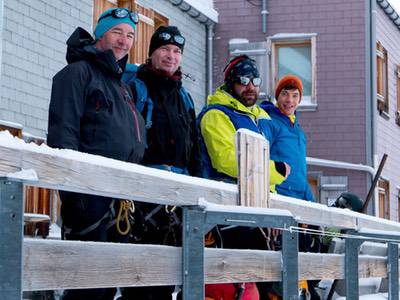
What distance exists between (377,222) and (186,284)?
3.64 meters

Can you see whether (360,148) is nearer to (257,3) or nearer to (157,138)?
(257,3)

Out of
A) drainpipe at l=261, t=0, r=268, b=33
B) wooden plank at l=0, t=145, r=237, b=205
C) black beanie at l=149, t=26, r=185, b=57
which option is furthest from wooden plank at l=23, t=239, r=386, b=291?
drainpipe at l=261, t=0, r=268, b=33

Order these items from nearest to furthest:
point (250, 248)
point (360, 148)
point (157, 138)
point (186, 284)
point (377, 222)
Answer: point (186, 284)
point (157, 138)
point (250, 248)
point (377, 222)
point (360, 148)

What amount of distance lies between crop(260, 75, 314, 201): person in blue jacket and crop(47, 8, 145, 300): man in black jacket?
6.50 ft

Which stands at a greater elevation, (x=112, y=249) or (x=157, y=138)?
(x=157, y=138)

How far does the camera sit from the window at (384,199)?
20750 mm

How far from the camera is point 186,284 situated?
453cm

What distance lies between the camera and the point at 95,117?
4.71 m

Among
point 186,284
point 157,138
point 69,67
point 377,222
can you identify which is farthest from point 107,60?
point 377,222

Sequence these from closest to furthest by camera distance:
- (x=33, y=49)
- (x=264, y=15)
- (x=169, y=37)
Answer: (x=169, y=37), (x=33, y=49), (x=264, y=15)

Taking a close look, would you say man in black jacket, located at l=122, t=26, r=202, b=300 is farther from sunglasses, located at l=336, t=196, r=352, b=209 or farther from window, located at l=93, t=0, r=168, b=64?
window, located at l=93, t=0, r=168, b=64

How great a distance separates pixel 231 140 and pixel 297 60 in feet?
45.6

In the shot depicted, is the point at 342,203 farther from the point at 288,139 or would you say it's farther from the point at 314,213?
the point at 314,213

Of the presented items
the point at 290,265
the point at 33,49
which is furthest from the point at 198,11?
the point at 290,265
